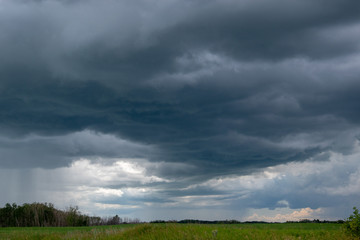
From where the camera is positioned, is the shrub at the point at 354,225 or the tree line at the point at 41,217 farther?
the tree line at the point at 41,217

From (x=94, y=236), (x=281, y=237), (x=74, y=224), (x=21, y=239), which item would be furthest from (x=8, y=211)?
(x=281, y=237)

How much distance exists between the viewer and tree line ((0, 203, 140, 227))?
89.9 meters

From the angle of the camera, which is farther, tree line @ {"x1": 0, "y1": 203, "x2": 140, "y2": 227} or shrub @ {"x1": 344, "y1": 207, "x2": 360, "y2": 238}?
tree line @ {"x1": 0, "y1": 203, "x2": 140, "y2": 227}

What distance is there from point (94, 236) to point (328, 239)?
951 inches

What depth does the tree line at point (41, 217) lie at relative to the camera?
89.9 meters

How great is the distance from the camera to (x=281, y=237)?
3347 cm

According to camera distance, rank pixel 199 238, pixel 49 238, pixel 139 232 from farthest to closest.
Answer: pixel 49 238
pixel 139 232
pixel 199 238

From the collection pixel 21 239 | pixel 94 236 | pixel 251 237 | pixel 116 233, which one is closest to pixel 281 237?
pixel 251 237

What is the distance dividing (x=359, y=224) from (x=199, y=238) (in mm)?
17665

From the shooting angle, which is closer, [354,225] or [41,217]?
[354,225]

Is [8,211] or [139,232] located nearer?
[139,232]

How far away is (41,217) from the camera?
3595 inches

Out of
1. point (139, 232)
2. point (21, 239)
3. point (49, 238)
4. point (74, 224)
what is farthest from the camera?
point (74, 224)

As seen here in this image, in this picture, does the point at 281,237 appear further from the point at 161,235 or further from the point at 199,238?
the point at 161,235
